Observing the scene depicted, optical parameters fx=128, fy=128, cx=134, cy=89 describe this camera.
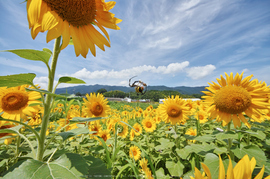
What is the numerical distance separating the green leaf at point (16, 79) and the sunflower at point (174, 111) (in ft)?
8.35

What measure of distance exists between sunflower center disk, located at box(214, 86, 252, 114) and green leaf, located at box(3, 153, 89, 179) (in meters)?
1.62

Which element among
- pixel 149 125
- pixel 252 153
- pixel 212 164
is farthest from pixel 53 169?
pixel 149 125

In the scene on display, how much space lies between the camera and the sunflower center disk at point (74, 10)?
0.69 meters

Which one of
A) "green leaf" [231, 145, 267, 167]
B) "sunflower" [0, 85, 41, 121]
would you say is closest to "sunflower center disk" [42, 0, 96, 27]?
"sunflower" [0, 85, 41, 121]

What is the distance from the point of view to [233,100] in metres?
1.50

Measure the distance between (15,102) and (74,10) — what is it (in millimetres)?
1075

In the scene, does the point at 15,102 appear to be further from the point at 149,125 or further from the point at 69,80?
the point at 149,125

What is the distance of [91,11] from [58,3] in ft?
0.60

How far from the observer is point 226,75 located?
1.69 metres

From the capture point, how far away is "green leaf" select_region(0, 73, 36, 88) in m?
0.57

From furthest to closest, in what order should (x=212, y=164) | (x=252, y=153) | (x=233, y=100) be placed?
(x=233, y=100)
(x=252, y=153)
(x=212, y=164)

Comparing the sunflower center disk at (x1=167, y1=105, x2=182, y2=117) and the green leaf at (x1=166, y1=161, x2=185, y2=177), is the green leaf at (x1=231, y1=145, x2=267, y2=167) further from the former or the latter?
the sunflower center disk at (x1=167, y1=105, x2=182, y2=117)

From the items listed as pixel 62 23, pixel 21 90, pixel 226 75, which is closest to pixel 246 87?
pixel 226 75

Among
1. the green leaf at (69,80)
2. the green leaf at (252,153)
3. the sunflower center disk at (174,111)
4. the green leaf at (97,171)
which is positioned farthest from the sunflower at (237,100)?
the green leaf at (69,80)
